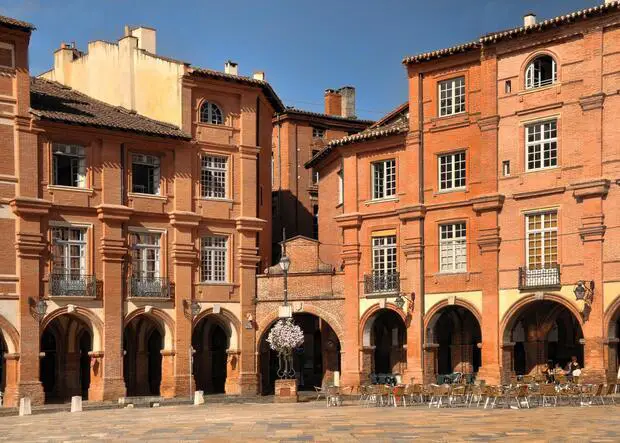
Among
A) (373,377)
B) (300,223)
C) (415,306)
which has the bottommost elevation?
(373,377)

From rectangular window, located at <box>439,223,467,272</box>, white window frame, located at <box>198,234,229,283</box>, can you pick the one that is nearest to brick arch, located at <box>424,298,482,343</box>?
rectangular window, located at <box>439,223,467,272</box>

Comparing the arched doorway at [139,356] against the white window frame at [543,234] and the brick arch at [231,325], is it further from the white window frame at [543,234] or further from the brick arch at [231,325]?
the white window frame at [543,234]

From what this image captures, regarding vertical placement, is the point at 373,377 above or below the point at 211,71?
below

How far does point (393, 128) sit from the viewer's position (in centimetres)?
4959

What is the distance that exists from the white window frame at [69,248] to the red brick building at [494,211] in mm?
11354

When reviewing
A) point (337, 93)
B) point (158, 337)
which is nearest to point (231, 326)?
point (158, 337)

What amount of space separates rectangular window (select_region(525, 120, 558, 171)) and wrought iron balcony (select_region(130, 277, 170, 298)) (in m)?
16.4

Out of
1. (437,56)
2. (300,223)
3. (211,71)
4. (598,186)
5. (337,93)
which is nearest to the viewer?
(598,186)

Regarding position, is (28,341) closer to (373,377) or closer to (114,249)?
(114,249)

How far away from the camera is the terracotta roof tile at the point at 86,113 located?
47.7 metres

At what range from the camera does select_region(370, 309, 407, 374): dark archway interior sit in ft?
170

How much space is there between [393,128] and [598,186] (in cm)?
1026

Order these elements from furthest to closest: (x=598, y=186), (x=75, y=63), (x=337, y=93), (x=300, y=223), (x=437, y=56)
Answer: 1. (x=337, y=93)
2. (x=300, y=223)
3. (x=75, y=63)
4. (x=437, y=56)
5. (x=598, y=186)

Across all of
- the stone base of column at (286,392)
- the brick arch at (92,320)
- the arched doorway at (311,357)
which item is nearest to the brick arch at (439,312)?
the arched doorway at (311,357)
